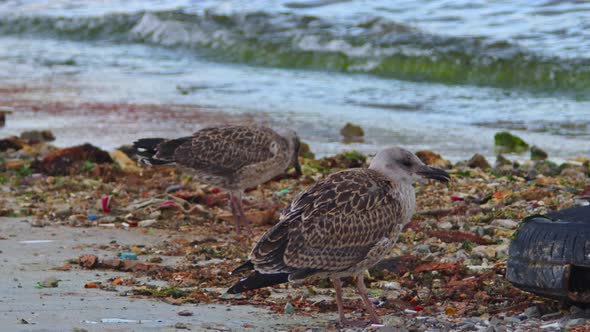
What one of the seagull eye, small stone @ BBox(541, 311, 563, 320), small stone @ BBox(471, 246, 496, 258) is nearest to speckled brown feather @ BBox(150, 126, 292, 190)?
small stone @ BBox(471, 246, 496, 258)

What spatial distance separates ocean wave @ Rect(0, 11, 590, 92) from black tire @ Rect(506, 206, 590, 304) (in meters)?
11.2

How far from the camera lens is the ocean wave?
1747cm

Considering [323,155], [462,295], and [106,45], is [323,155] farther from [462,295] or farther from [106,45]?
[106,45]

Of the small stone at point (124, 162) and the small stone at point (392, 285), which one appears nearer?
the small stone at point (392, 285)

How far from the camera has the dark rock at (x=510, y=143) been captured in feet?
38.9

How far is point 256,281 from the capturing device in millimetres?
5121

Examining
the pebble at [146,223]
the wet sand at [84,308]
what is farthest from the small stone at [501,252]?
the pebble at [146,223]

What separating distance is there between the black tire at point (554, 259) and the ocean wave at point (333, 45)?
11.2 m

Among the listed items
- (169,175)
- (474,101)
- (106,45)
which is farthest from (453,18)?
(169,175)

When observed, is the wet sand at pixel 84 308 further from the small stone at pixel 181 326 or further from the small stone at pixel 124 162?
the small stone at pixel 124 162

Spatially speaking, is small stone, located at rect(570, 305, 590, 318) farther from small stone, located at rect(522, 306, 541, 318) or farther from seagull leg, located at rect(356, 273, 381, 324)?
seagull leg, located at rect(356, 273, 381, 324)

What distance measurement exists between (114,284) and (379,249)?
1.69 meters

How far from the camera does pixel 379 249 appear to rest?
18.0 feet

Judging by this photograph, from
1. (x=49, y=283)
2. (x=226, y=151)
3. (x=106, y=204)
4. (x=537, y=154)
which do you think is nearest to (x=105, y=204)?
(x=106, y=204)
